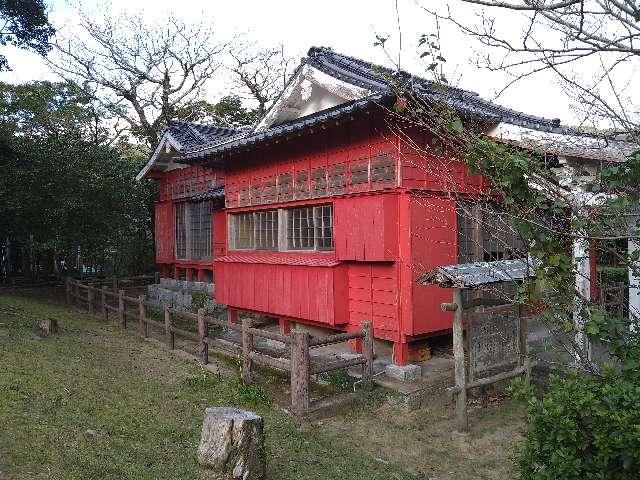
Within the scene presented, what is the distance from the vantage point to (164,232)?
19953mm

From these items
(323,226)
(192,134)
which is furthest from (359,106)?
(192,134)

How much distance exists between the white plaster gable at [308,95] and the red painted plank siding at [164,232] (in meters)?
8.91

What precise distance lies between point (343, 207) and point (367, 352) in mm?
2790

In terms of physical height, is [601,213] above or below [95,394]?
above

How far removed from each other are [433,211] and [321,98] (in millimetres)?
3930

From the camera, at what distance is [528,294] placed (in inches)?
155

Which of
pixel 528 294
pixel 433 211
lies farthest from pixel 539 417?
pixel 433 211

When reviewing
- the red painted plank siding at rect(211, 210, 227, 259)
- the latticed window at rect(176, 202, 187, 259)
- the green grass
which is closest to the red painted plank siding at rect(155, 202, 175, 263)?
the latticed window at rect(176, 202, 187, 259)

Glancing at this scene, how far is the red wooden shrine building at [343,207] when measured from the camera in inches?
340

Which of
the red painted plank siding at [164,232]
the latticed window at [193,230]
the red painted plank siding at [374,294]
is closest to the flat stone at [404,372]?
the red painted plank siding at [374,294]

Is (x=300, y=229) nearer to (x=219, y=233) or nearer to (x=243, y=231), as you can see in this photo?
(x=243, y=231)

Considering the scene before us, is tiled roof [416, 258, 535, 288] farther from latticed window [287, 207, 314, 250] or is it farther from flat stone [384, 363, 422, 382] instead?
latticed window [287, 207, 314, 250]

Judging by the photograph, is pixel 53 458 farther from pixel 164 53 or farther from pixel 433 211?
pixel 164 53

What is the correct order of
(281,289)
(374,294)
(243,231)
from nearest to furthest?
1. (374,294)
2. (281,289)
3. (243,231)
